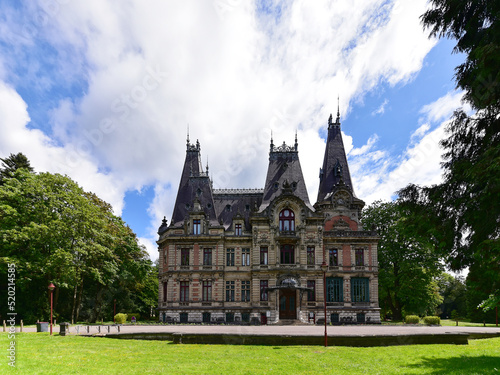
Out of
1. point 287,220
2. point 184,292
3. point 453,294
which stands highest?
point 287,220

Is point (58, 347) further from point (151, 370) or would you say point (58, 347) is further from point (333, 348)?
point (333, 348)

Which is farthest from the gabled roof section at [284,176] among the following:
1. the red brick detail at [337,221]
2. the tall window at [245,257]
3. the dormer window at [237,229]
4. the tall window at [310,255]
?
the tall window at [245,257]

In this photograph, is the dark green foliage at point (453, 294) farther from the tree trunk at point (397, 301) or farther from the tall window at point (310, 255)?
the tall window at point (310, 255)

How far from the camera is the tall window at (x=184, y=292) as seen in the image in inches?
1661

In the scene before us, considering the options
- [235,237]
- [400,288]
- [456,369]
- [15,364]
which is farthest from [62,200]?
[400,288]

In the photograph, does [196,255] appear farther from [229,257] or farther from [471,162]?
[471,162]

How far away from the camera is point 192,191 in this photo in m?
46.5

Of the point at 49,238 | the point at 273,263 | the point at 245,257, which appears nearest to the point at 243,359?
the point at 49,238

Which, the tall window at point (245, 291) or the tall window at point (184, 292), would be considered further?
the tall window at point (245, 291)

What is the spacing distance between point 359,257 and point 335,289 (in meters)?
4.48

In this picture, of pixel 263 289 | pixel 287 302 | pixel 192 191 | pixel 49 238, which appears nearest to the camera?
pixel 49 238

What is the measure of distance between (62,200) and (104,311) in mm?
18878

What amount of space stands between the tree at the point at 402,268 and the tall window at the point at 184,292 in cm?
2348

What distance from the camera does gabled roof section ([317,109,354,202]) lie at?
47.2 m
